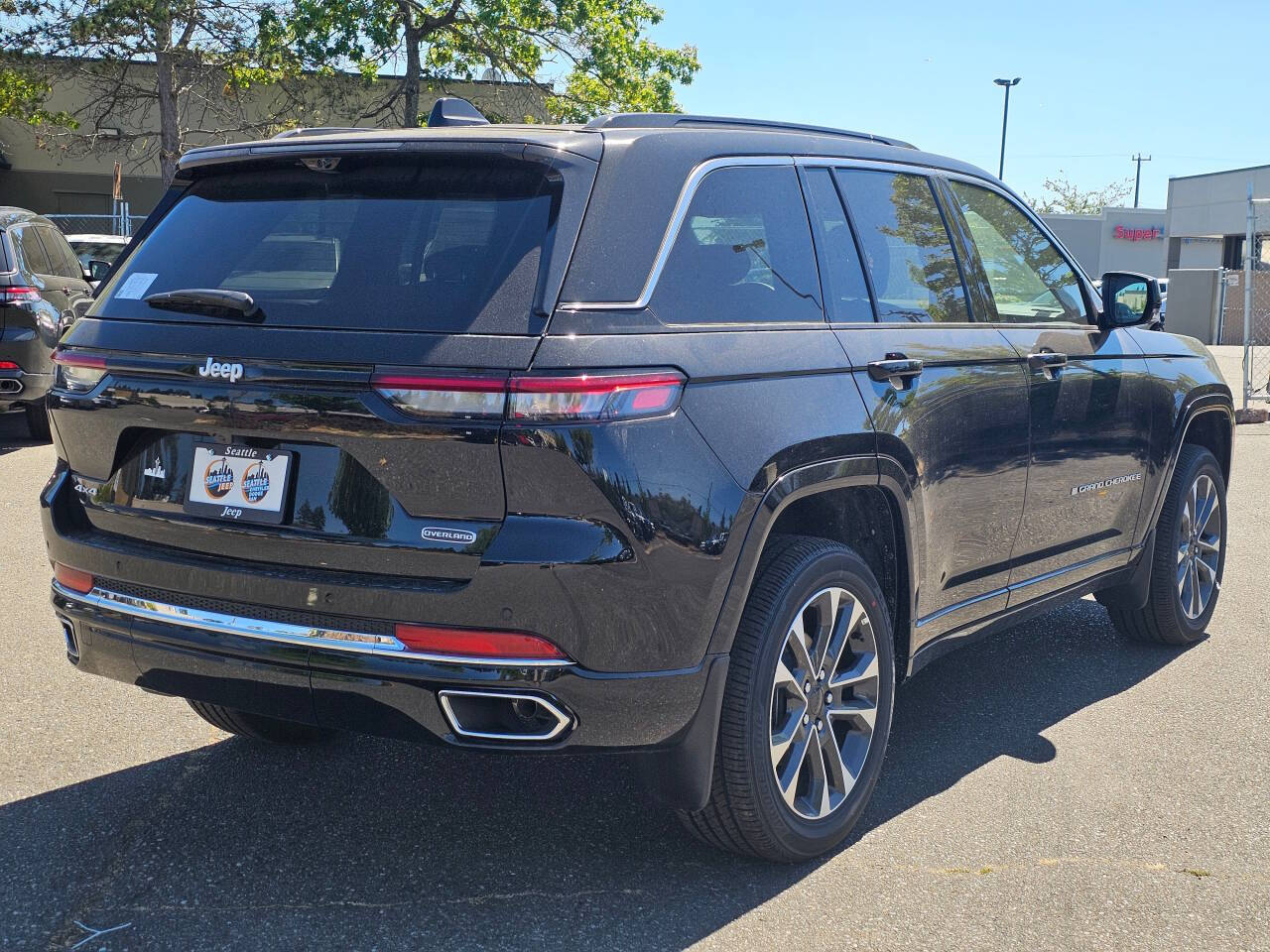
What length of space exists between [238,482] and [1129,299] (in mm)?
3549

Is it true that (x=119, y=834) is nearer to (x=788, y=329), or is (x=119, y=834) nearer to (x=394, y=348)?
(x=394, y=348)

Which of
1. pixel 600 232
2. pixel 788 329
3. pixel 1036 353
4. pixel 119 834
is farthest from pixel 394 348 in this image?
pixel 1036 353

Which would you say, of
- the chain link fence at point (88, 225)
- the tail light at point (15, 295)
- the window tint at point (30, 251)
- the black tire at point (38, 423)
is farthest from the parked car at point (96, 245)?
the chain link fence at point (88, 225)

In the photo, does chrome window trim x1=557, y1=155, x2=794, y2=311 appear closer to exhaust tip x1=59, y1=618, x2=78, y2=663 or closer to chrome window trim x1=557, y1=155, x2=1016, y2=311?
chrome window trim x1=557, y1=155, x2=1016, y2=311

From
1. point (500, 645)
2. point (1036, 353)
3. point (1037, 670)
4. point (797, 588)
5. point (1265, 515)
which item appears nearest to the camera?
point (500, 645)

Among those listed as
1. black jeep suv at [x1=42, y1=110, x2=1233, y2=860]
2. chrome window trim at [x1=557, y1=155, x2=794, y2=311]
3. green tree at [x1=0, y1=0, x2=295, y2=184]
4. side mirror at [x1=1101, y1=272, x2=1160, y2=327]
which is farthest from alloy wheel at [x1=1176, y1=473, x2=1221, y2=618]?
green tree at [x1=0, y1=0, x2=295, y2=184]

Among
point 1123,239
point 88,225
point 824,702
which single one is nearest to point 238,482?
point 824,702

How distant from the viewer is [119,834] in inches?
143

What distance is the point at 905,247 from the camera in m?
4.20

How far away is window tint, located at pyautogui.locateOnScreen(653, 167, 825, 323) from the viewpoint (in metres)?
3.28

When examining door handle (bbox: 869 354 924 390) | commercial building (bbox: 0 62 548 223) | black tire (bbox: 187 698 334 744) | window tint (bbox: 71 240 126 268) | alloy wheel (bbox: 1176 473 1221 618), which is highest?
commercial building (bbox: 0 62 548 223)

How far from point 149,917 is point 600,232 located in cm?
188

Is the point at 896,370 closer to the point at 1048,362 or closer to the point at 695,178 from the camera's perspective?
the point at 695,178

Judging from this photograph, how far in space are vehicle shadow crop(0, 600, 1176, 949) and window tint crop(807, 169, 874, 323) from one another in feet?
4.72
